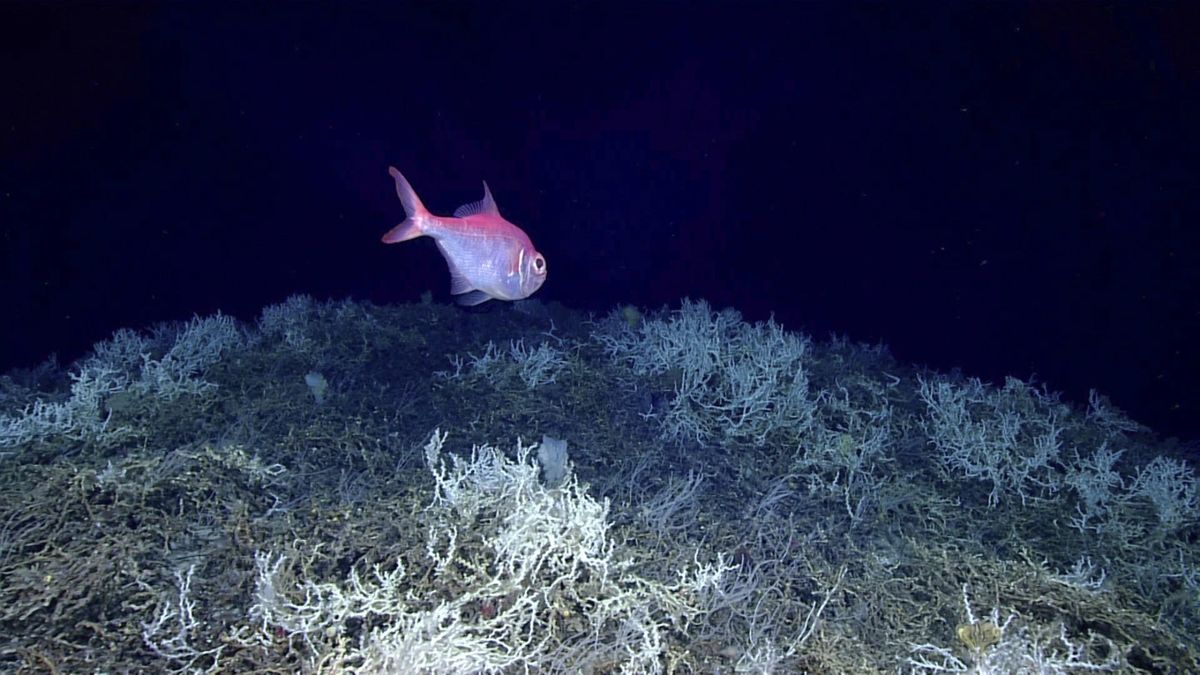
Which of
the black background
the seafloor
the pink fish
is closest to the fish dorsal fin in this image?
the pink fish

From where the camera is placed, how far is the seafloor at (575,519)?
100.0 inches

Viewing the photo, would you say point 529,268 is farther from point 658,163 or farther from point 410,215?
point 658,163

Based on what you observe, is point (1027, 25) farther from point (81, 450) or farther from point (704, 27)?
point (81, 450)

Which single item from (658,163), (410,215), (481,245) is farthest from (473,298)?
(658,163)

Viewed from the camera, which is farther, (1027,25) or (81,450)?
(1027,25)

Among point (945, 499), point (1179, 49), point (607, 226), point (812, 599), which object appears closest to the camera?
point (812, 599)

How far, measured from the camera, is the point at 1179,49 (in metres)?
8.27

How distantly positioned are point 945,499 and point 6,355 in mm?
14294

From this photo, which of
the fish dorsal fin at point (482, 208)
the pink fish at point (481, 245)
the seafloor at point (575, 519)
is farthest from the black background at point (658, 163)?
the pink fish at point (481, 245)

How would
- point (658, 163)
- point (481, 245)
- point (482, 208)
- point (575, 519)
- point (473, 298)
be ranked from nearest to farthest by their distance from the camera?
1. point (575, 519)
2. point (481, 245)
3. point (482, 208)
4. point (473, 298)
5. point (658, 163)

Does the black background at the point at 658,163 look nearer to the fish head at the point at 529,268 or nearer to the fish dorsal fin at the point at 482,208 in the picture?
the fish dorsal fin at the point at 482,208

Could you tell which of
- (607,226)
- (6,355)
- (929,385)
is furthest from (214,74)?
(929,385)

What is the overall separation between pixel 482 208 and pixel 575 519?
2406 mm

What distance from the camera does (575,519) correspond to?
9.64 ft
